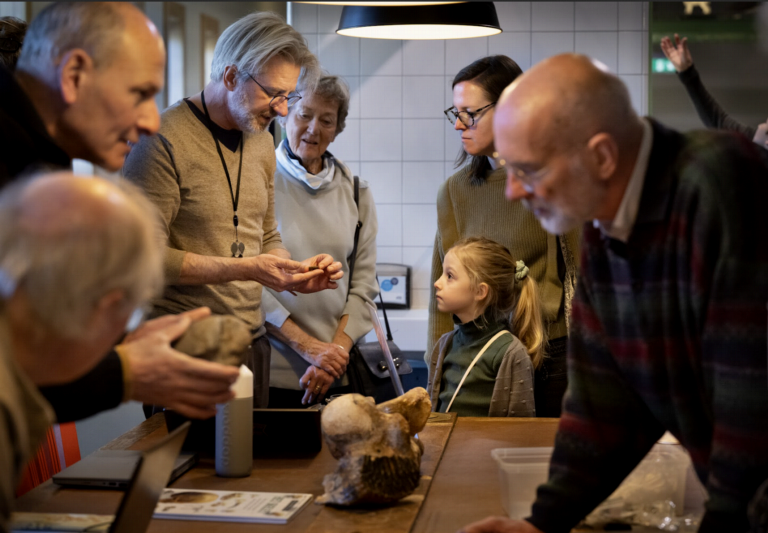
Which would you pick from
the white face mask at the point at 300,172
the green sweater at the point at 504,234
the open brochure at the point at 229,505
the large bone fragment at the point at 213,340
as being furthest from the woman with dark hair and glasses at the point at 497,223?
the large bone fragment at the point at 213,340

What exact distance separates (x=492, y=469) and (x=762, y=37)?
379 cm

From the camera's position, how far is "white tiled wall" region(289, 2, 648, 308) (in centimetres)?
491

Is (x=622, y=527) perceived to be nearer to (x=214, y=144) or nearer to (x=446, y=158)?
(x=214, y=144)

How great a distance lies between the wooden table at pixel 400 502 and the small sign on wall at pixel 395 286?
2.69 metres

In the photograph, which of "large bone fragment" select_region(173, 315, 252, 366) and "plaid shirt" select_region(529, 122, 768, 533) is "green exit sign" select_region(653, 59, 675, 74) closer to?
"plaid shirt" select_region(529, 122, 768, 533)

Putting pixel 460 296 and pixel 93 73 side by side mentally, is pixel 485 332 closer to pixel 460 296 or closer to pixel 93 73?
pixel 460 296

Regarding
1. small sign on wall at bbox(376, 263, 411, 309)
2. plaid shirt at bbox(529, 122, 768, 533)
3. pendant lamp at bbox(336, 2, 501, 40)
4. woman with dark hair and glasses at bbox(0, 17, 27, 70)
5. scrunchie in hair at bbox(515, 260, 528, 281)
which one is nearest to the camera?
plaid shirt at bbox(529, 122, 768, 533)

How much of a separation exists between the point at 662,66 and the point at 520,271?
102 inches

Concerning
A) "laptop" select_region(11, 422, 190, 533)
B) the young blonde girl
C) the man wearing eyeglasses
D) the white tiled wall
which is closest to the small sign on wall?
the white tiled wall

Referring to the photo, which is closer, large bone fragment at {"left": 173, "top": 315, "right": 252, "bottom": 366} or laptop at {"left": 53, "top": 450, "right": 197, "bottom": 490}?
large bone fragment at {"left": 173, "top": 315, "right": 252, "bottom": 366}

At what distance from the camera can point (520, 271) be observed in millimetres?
2848

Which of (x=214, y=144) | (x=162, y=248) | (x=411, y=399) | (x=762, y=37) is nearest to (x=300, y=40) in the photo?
(x=214, y=144)

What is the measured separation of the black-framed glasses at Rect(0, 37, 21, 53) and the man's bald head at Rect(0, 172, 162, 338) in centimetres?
129

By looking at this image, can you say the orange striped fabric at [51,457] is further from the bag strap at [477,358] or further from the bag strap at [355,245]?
the bag strap at [355,245]
